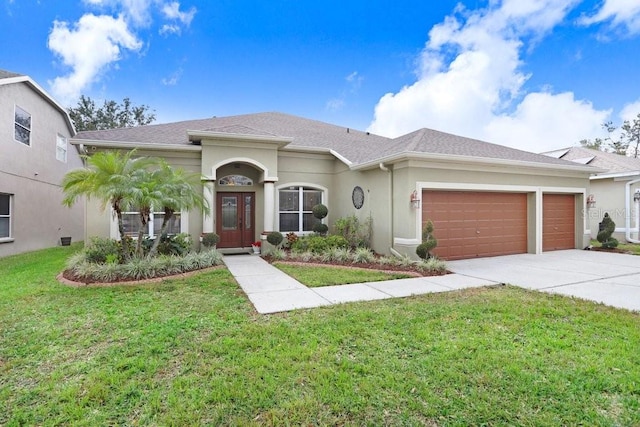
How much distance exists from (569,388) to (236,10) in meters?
14.9

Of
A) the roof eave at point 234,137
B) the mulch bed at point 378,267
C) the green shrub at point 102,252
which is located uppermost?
the roof eave at point 234,137

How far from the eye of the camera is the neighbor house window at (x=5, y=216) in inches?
466

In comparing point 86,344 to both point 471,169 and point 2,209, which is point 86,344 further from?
point 2,209

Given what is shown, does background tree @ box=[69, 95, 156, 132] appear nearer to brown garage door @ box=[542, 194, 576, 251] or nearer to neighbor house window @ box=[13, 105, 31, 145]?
neighbor house window @ box=[13, 105, 31, 145]

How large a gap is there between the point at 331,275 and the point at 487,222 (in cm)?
642

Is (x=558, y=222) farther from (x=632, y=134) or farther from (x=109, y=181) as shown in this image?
(x=632, y=134)

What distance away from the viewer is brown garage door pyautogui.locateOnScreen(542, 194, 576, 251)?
1184cm

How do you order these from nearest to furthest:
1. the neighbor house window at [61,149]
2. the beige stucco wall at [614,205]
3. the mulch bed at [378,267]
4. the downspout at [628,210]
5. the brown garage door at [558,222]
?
the mulch bed at [378,267] → the brown garage door at [558,222] → the downspout at [628,210] → the beige stucco wall at [614,205] → the neighbor house window at [61,149]

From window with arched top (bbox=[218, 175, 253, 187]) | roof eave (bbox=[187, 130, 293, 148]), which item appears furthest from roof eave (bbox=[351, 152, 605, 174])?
window with arched top (bbox=[218, 175, 253, 187])

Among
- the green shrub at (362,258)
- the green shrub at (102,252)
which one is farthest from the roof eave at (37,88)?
the green shrub at (362,258)

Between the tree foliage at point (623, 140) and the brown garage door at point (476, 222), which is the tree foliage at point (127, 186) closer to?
the brown garage door at point (476, 222)

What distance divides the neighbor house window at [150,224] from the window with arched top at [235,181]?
1.99 m

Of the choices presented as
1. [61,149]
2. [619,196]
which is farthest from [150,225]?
[619,196]

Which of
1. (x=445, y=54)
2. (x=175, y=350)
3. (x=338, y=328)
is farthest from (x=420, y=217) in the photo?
(x=445, y=54)
